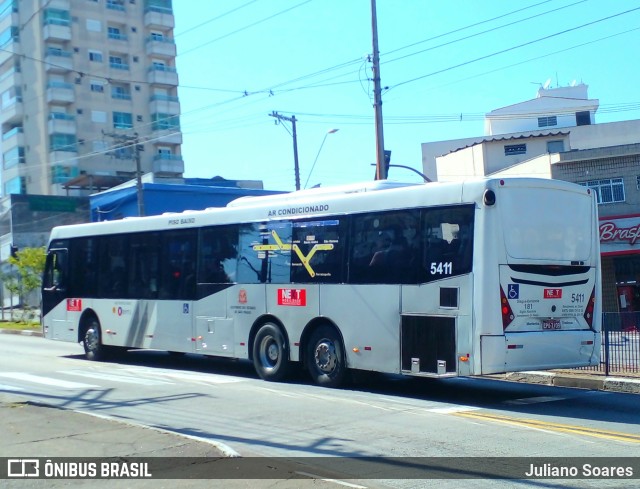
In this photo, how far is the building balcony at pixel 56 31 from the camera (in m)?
65.6

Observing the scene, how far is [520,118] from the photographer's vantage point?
6284 centimetres

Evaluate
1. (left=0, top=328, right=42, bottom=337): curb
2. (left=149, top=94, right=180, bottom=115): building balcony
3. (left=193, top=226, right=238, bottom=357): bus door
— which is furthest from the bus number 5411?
(left=149, top=94, right=180, bottom=115): building balcony

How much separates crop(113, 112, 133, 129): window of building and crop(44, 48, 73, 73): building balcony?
5771 mm

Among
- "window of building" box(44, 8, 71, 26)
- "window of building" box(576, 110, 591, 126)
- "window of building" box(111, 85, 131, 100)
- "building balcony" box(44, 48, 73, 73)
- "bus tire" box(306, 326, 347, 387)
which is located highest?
"window of building" box(44, 8, 71, 26)

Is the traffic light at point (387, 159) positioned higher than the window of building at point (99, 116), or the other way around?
the window of building at point (99, 116)

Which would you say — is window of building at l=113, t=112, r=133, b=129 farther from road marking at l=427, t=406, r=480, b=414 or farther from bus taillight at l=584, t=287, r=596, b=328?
road marking at l=427, t=406, r=480, b=414

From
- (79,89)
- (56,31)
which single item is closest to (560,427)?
(56,31)

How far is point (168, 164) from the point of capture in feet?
→ 240

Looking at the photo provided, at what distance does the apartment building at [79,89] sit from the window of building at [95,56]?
8 centimetres

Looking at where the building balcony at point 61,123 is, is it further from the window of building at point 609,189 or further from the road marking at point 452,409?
the road marking at point 452,409

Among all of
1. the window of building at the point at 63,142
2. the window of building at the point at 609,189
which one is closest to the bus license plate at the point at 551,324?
the window of building at the point at 609,189

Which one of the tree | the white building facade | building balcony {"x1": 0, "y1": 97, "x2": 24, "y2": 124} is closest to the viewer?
the white building facade

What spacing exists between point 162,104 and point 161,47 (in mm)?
4940

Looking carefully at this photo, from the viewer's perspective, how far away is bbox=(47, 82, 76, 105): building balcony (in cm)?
6594
